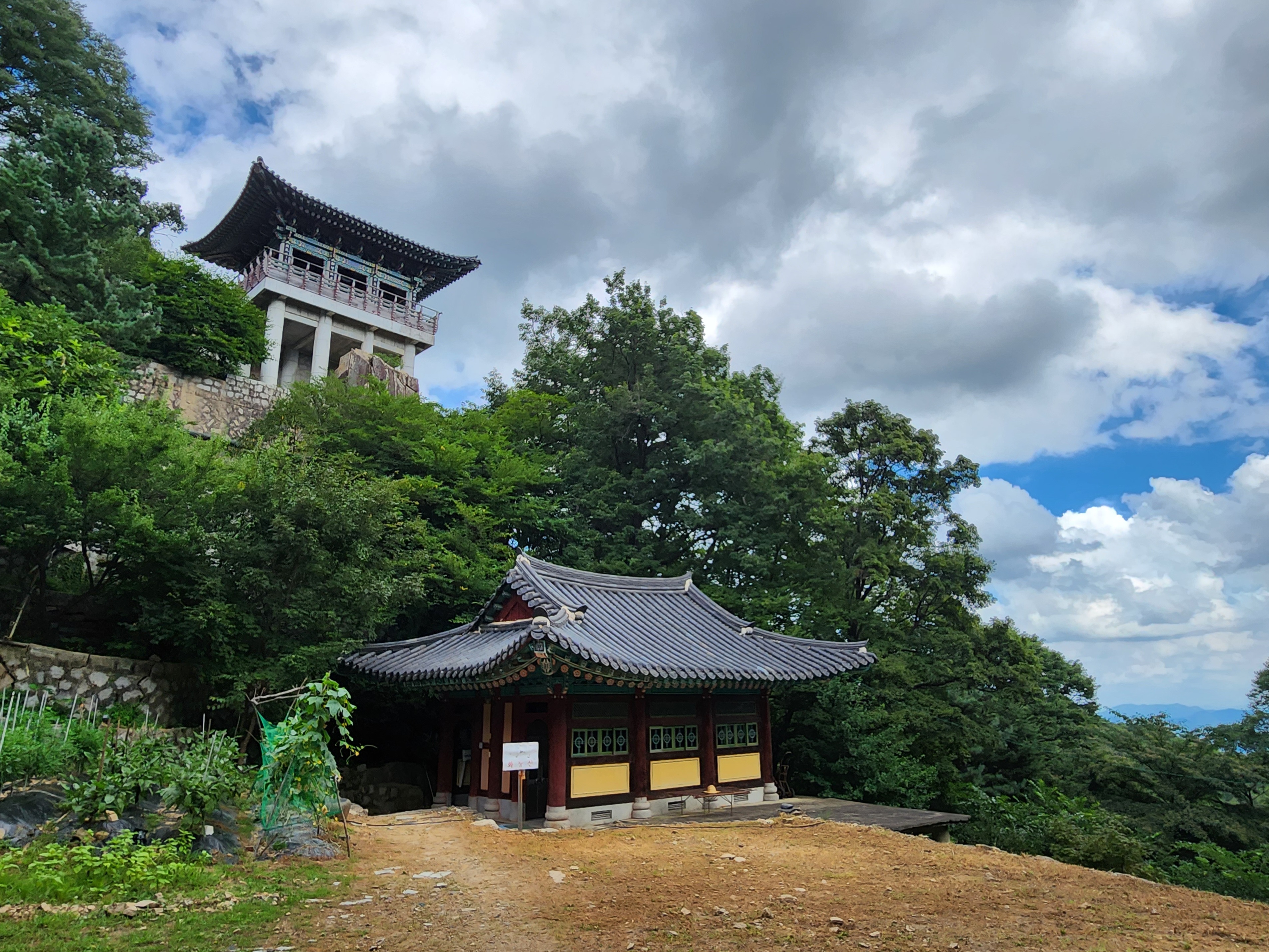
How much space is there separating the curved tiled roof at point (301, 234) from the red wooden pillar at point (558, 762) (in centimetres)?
2899

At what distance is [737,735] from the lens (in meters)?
16.8

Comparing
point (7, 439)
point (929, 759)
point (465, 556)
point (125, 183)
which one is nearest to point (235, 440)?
point (125, 183)

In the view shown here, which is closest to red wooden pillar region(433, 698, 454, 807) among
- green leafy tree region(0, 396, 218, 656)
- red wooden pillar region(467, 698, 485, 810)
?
red wooden pillar region(467, 698, 485, 810)

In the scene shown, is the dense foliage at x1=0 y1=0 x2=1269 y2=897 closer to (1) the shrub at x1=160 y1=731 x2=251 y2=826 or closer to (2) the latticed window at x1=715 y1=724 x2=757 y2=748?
(1) the shrub at x1=160 y1=731 x2=251 y2=826

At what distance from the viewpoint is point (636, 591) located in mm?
18453

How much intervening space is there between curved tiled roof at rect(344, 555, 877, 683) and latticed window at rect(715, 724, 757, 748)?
167 centimetres

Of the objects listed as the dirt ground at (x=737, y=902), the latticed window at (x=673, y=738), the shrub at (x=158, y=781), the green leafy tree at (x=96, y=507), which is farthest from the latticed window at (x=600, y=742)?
the green leafy tree at (x=96, y=507)

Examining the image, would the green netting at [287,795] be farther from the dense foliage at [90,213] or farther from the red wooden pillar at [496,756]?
the dense foliage at [90,213]

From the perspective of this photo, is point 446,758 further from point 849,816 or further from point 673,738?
point 849,816

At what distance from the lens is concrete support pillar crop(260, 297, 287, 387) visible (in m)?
31.7

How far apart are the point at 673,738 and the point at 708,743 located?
0.88 m

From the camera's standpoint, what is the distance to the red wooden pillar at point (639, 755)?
14.4 m

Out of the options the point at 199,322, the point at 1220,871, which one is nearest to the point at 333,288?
the point at 199,322

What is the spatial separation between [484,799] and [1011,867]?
30.5 ft
